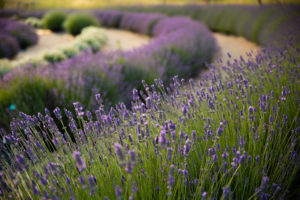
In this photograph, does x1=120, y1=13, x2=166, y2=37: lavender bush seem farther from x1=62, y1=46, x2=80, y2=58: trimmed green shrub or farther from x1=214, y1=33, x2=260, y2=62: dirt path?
x1=62, y1=46, x2=80, y2=58: trimmed green shrub

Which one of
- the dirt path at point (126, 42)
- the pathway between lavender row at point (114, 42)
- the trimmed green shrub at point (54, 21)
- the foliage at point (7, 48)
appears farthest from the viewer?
the trimmed green shrub at point (54, 21)

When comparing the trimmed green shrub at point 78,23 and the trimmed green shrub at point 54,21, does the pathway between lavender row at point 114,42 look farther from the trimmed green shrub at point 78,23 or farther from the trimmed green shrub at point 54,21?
the trimmed green shrub at point 54,21

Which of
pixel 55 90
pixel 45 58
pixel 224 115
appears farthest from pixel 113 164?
pixel 45 58

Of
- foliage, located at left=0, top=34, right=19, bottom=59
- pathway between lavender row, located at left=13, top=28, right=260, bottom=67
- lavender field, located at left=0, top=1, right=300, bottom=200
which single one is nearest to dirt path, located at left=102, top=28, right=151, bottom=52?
pathway between lavender row, located at left=13, top=28, right=260, bottom=67

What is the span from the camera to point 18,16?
62.6 feet

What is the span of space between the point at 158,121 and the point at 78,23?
12.3 meters

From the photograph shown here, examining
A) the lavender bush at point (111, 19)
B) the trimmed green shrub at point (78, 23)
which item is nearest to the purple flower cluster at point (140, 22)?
the lavender bush at point (111, 19)

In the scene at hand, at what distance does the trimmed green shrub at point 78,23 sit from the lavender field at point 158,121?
4.53 meters

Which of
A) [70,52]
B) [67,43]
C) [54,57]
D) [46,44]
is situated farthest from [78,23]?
[54,57]

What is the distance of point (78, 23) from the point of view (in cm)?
1285

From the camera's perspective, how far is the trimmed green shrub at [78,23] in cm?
1283

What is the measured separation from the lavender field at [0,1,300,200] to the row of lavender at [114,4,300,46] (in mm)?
66

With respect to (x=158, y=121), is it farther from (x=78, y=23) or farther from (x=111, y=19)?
(x=111, y=19)

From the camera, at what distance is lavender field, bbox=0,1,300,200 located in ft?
4.46
